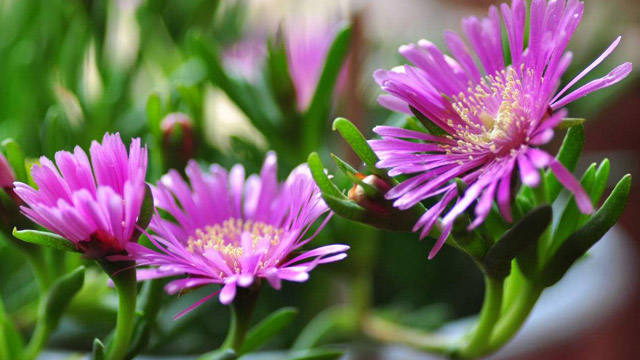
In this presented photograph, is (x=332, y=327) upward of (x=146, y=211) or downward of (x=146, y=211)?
downward

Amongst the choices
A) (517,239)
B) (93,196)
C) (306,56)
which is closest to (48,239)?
(93,196)

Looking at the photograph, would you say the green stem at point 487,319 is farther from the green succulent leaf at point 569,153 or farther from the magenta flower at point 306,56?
the magenta flower at point 306,56

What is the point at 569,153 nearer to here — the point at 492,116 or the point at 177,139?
the point at 492,116

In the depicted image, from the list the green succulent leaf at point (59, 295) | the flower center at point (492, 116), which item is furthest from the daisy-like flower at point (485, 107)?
the green succulent leaf at point (59, 295)

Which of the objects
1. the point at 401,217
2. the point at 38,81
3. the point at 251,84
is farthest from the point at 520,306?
the point at 38,81

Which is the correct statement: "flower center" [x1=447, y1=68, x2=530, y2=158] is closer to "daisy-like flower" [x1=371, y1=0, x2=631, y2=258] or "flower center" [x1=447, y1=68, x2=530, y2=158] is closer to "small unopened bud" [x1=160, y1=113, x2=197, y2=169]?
"daisy-like flower" [x1=371, y1=0, x2=631, y2=258]

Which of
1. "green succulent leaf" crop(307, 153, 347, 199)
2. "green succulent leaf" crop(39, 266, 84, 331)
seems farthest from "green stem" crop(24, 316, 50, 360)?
"green succulent leaf" crop(307, 153, 347, 199)
